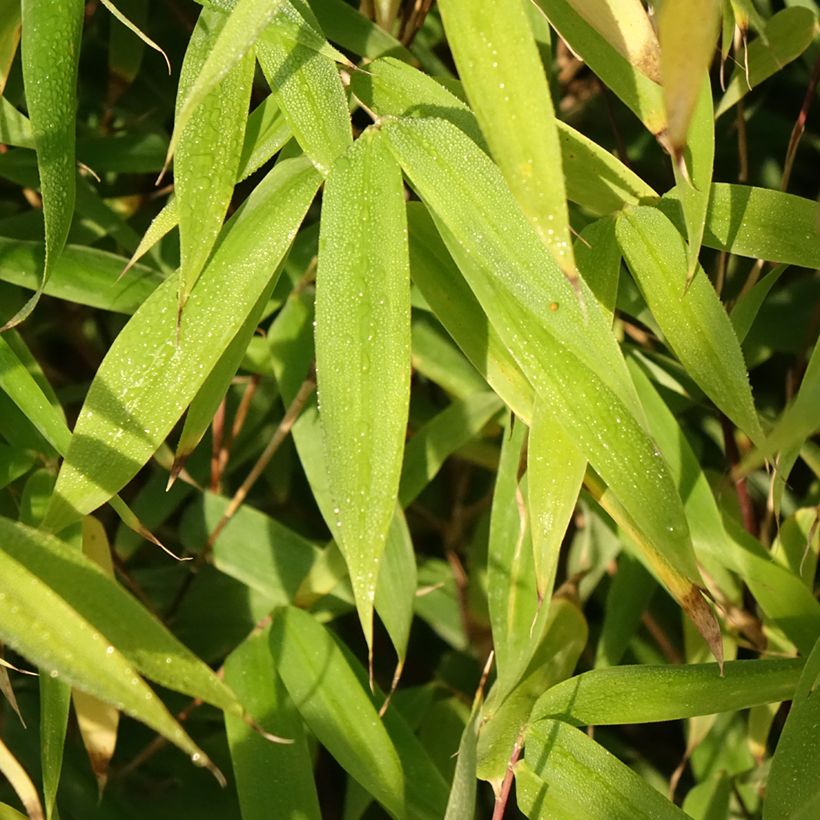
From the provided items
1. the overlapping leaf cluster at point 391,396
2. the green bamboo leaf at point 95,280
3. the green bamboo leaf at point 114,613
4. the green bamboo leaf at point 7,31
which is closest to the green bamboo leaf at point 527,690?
the overlapping leaf cluster at point 391,396

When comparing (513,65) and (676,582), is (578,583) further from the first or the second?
(513,65)

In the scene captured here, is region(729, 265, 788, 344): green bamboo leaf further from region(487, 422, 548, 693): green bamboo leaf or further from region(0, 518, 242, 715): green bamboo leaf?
region(0, 518, 242, 715): green bamboo leaf

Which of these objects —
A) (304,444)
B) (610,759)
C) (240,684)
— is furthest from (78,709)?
(610,759)

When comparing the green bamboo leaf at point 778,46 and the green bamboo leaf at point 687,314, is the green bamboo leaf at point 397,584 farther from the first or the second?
the green bamboo leaf at point 778,46

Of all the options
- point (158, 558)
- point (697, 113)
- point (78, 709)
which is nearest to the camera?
point (697, 113)

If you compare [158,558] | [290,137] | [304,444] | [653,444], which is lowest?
[158,558]

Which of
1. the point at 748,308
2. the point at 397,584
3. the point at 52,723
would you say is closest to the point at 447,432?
the point at 397,584

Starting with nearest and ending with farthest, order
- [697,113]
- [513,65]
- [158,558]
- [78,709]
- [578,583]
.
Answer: [513,65], [697,113], [78,709], [578,583], [158,558]

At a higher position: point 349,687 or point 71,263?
point 71,263
